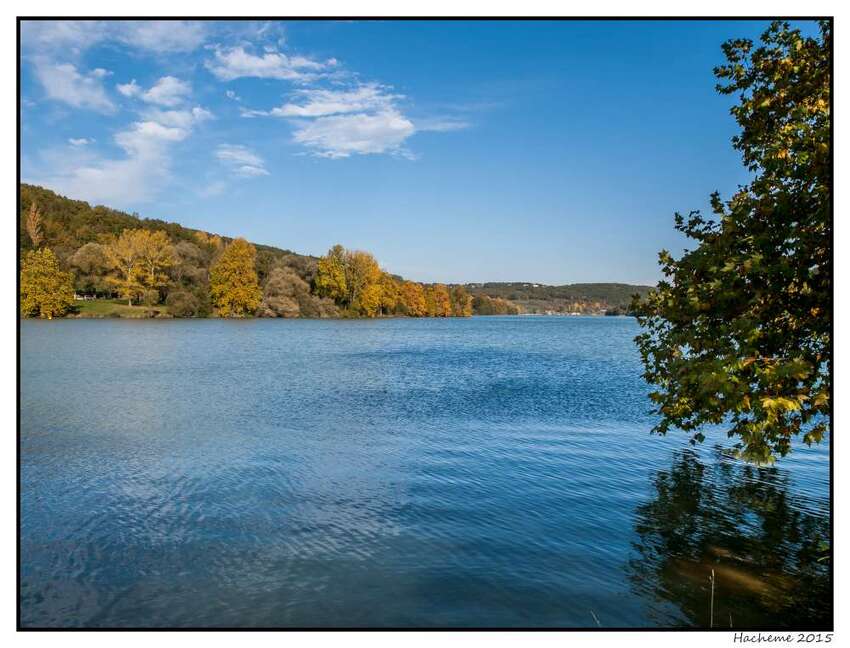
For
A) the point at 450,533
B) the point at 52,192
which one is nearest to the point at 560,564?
the point at 450,533

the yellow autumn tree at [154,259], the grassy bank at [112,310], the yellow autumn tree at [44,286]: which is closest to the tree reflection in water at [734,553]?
the yellow autumn tree at [44,286]

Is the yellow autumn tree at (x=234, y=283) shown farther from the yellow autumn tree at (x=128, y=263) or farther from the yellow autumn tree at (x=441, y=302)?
the yellow autumn tree at (x=441, y=302)

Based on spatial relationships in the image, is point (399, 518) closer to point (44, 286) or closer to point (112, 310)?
point (44, 286)

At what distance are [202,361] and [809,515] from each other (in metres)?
40.5

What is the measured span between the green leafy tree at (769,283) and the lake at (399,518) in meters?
3.02

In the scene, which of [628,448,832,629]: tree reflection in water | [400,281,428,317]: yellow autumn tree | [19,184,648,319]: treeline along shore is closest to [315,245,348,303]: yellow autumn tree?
[19,184,648,319]: treeline along shore

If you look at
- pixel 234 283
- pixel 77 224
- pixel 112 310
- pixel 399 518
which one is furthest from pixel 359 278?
pixel 399 518

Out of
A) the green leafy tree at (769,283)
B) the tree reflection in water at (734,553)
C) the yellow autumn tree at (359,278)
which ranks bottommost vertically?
the tree reflection in water at (734,553)

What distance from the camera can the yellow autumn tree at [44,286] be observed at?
278 feet

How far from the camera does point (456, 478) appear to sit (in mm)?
16078

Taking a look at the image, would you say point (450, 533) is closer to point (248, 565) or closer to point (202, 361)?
point (248, 565)

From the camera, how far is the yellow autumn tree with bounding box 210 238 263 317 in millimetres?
110000
